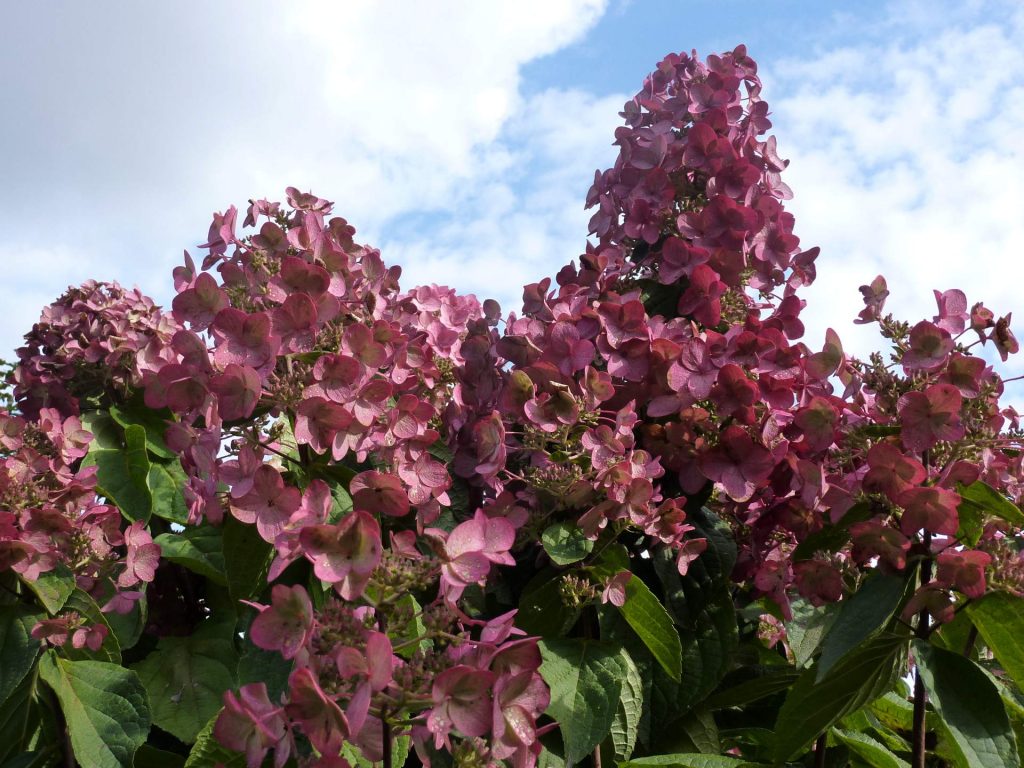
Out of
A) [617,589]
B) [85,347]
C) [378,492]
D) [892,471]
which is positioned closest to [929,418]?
[892,471]

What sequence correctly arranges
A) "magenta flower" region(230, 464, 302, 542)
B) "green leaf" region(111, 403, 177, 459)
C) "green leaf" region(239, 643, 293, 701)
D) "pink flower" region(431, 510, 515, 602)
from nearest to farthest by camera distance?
1. "pink flower" region(431, 510, 515, 602)
2. "magenta flower" region(230, 464, 302, 542)
3. "green leaf" region(239, 643, 293, 701)
4. "green leaf" region(111, 403, 177, 459)

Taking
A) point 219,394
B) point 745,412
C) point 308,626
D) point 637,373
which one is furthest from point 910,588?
point 219,394

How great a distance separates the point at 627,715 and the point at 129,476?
1.18 meters

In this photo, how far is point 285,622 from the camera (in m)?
1.19

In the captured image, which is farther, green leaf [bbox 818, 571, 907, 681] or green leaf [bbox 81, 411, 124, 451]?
green leaf [bbox 81, 411, 124, 451]

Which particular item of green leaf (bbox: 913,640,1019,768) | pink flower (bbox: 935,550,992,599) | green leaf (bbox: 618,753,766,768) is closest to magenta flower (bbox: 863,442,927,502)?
pink flower (bbox: 935,550,992,599)

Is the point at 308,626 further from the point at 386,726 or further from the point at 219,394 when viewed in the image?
the point at 219,394

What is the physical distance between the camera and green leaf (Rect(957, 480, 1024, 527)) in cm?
151

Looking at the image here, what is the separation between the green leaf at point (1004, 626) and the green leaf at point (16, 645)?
157 cm

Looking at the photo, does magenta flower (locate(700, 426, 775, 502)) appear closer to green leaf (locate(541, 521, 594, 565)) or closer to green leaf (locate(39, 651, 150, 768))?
green leaf (locate(541, 521, 594, 565))

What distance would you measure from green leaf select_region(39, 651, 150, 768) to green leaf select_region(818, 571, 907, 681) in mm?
1165

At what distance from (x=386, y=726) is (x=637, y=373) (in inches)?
36.2

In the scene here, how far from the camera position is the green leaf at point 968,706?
1.44 m

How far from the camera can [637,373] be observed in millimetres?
1924
